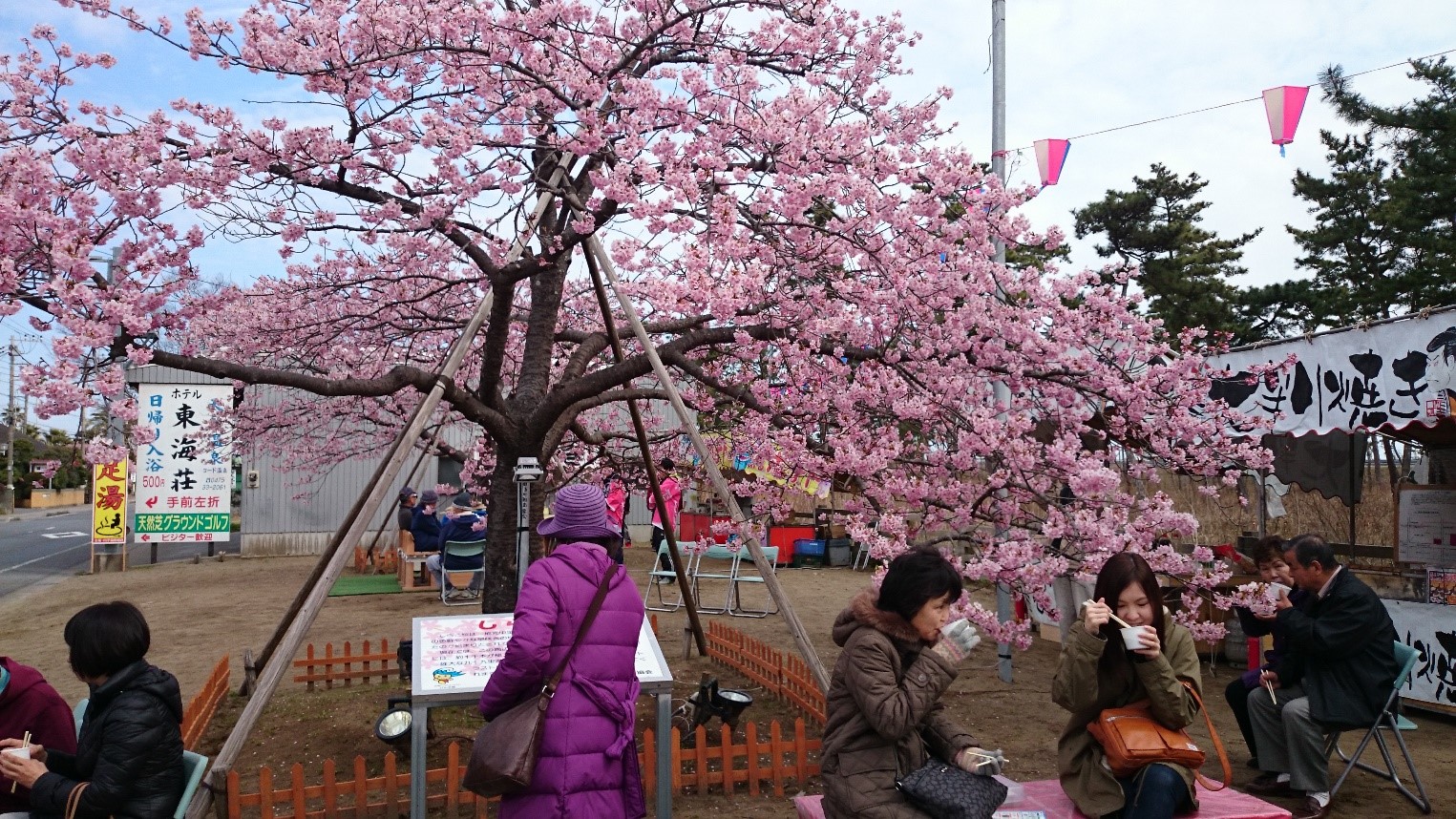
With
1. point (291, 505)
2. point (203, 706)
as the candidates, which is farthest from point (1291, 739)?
point (291, 505)

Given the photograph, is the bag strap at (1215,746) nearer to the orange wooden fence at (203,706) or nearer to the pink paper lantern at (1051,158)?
the orange wooden fence at (203,706)

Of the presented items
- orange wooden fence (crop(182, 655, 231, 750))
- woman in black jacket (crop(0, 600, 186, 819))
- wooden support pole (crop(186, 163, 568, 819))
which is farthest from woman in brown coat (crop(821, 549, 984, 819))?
orange wooden fence (crop(182, 655, 231, 750))

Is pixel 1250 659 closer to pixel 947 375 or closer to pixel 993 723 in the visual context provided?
pixel 993 723

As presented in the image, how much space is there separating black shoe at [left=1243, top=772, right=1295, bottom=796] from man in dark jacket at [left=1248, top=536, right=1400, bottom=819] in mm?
38

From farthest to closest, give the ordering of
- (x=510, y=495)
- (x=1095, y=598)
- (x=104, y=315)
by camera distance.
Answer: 1. (x=510, y=495)
2. (x=104, y=315)
3. (x=1095, y=598)

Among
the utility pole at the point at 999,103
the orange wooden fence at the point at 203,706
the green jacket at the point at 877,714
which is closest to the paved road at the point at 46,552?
the orange wooden fence at the point at 203,706

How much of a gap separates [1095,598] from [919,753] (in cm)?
107

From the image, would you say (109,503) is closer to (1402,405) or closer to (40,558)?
(40,558)

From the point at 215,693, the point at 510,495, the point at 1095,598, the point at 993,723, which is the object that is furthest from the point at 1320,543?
the point at 215,693

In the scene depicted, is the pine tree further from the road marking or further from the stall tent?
the road marking

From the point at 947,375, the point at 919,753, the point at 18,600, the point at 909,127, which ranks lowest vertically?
the point at 18,600

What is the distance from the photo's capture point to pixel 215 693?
712 cm

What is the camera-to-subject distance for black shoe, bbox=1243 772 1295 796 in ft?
18.3

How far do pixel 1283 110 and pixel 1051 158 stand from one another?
218 cm
